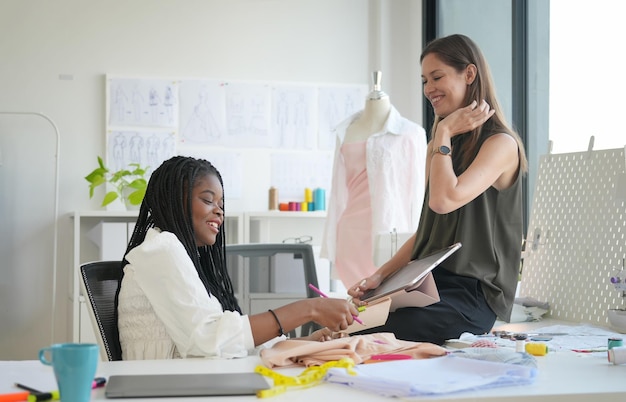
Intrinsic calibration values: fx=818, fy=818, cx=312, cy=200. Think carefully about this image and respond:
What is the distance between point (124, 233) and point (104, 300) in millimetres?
2685

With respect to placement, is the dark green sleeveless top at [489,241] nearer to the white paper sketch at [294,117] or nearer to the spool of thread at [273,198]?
the spool of thread at [273,198]

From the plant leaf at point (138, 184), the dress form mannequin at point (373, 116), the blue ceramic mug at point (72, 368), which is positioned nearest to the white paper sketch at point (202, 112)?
the plant leaf at point (138, 184)

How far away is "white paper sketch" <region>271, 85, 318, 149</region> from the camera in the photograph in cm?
504

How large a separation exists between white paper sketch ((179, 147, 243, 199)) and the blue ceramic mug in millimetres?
3969

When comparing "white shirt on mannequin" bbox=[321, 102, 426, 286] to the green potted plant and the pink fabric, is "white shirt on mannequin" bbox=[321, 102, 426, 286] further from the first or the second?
the pink fabric

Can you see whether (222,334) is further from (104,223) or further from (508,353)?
(104,223)

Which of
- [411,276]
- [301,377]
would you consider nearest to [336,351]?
[301,377]

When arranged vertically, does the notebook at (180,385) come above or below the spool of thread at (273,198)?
below

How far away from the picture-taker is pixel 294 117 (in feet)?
16.6

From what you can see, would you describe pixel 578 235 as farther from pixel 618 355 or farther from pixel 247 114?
pixel 247 114

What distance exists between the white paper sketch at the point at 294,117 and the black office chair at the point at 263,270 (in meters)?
2.58

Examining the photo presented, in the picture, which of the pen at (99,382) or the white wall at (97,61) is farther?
the white wall at (97,61)

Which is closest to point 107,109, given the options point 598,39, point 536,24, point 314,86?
point 314,86

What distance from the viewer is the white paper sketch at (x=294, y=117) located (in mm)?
5035
